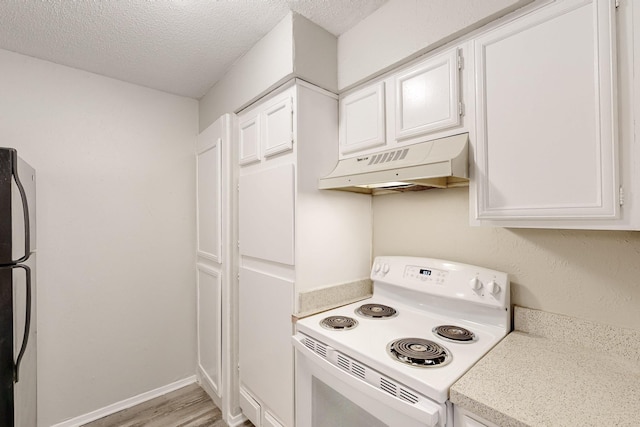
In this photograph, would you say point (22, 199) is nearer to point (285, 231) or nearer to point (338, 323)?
point (285, 231)

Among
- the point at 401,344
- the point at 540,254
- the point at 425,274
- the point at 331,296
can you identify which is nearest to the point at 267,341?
the point at 331,296

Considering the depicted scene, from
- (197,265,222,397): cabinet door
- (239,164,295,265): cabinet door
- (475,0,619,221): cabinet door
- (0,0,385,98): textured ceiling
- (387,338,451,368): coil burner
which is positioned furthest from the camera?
(197,265,222,397): cabinet door

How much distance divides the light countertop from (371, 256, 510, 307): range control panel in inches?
6.7

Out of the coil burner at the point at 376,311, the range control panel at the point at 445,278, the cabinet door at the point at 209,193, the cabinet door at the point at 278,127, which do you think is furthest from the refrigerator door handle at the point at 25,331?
the range control panel at the point at 445,278

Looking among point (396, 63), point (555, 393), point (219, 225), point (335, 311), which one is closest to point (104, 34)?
point (219, 225)

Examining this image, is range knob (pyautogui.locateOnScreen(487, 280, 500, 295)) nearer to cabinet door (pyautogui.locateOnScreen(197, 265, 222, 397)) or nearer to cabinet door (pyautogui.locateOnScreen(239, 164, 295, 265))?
cabinet door (pyautogui.locateOnScreen(239, 164, 295, 265))

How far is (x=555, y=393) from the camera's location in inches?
33.3

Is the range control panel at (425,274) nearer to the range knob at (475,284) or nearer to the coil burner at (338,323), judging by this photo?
the range knob at (475,284)

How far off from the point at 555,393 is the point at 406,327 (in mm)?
601

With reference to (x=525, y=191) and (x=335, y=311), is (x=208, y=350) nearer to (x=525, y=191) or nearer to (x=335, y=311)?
(x=335, y=311)

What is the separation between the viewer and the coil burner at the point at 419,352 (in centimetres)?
102

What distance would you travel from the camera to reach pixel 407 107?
55.4 inches

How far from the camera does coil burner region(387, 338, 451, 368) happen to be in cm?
102

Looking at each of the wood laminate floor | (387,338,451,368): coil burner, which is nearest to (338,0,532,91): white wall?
(387,338,451,368): coil burner
